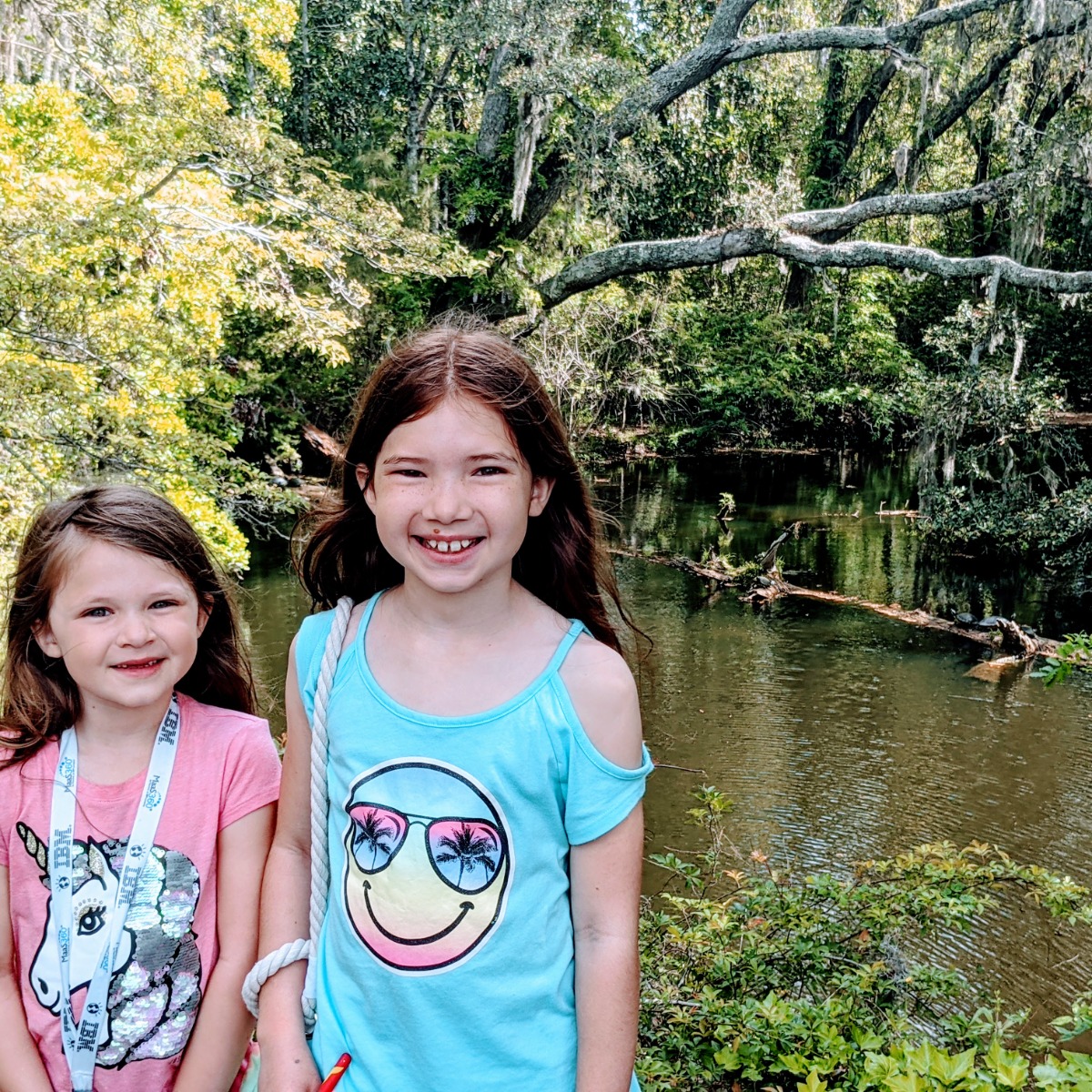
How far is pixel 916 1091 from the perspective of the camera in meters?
1.45

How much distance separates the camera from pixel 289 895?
1.35 m

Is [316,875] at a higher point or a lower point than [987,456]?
lower

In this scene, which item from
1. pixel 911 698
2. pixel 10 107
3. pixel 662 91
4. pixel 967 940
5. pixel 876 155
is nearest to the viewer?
pixel 967 940

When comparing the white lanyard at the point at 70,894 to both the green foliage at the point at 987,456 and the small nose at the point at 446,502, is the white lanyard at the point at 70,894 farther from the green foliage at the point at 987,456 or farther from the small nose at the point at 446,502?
the green foliage at the point at 987,456

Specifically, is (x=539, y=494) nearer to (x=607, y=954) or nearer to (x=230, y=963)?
(x=607, y=954)

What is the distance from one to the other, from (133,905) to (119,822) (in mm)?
116

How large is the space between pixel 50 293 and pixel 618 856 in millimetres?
5560

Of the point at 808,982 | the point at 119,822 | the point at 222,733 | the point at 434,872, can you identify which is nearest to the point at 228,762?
the point at 222,733

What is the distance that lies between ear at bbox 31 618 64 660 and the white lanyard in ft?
0.51

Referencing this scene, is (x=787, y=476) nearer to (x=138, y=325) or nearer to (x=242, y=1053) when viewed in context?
(x=138, y=325)

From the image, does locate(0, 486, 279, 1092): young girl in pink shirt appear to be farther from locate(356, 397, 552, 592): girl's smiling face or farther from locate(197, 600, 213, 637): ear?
locate(356, 397, 552, 592): girl's smiling face

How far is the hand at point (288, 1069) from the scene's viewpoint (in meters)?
1.21

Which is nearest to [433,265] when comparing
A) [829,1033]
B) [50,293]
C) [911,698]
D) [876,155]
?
[50,293]

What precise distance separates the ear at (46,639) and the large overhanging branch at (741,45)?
492 inches
